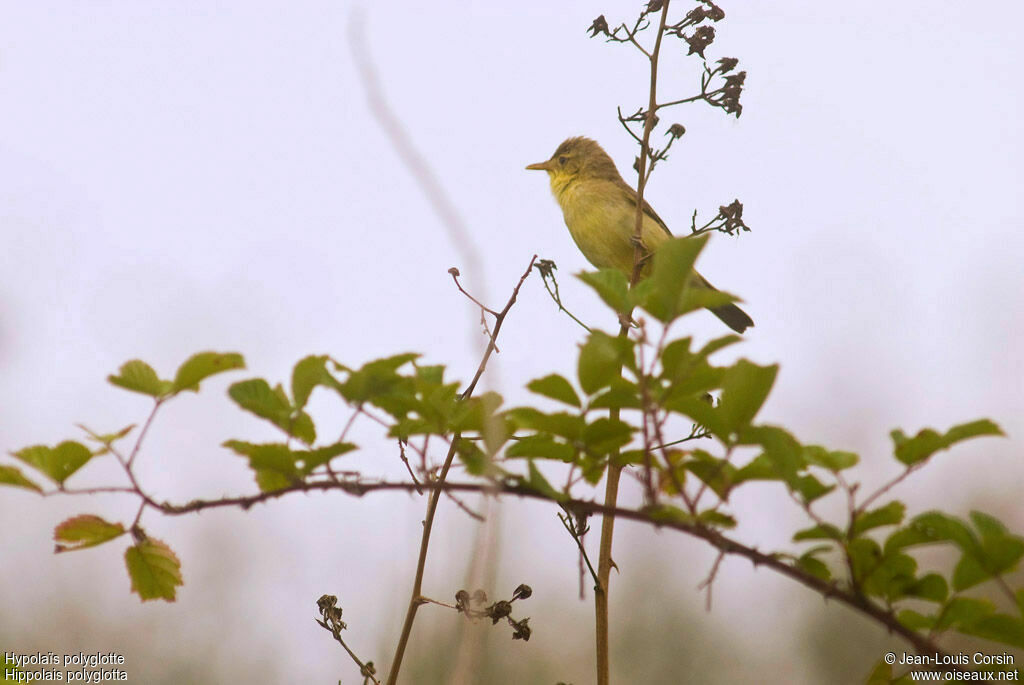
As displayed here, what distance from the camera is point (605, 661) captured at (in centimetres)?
130

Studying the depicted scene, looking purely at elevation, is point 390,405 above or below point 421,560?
above

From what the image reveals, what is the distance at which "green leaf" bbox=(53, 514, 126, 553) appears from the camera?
125cm

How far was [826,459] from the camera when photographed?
1.16m

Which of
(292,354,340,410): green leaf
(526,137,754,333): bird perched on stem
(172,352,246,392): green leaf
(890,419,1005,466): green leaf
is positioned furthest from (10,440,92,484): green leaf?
(526,137,754,333): bird perched on stem

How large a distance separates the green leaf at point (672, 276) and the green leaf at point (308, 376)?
402 mm

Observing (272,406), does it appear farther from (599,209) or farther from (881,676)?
(599,209)

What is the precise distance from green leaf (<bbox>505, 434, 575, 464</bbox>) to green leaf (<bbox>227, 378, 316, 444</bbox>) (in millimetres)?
261

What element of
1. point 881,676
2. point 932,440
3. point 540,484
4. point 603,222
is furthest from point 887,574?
point 603,222

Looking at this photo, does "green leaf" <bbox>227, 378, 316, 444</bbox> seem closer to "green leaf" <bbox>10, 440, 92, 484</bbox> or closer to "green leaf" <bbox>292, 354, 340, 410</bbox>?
"green leaf" <bbox>292, 354, 340, 410</bbox>

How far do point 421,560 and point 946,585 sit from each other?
0.73 metres

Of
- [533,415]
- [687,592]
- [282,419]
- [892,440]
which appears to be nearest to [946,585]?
[892,440]

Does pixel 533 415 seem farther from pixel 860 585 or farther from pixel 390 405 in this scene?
pixel 860 585

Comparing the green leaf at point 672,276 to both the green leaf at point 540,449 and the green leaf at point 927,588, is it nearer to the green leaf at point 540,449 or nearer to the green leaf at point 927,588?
the green leaf at point 540,449

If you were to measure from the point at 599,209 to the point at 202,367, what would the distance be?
4.24 m
